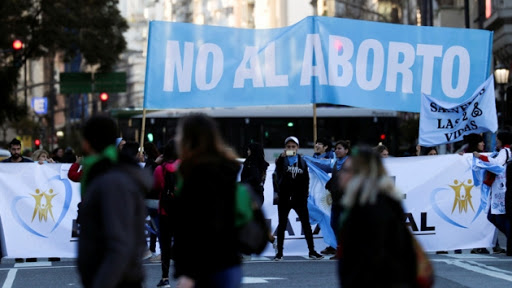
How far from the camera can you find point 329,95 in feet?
49.0

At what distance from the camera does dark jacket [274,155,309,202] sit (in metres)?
14.2

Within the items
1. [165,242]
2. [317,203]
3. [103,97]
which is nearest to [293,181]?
[317,203]

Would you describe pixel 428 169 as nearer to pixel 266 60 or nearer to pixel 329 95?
pixel 329 95

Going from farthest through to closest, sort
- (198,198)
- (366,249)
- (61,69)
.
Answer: (61,69) → (198,198) → (366,249)

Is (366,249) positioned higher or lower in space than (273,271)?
higher

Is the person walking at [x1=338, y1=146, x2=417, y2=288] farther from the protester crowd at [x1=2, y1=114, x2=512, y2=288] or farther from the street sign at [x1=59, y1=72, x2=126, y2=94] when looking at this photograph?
the street sign at [x1=59, y1=72, x2=126, y2=94]

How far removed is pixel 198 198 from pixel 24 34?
37.6m

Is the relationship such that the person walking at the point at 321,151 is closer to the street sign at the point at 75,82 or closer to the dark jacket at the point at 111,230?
the dark jacket at the point at 111,230

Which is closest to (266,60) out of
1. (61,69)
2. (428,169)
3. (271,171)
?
(271,171)

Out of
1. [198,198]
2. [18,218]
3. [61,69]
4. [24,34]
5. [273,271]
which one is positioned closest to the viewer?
[198,198]

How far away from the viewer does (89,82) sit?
43.8 m

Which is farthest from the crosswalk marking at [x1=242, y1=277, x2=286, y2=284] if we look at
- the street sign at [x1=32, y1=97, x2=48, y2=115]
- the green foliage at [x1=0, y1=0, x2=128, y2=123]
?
the street sign at [x1=32, y1=97, x2=48, y2=115]

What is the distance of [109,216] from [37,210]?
9.99 meters

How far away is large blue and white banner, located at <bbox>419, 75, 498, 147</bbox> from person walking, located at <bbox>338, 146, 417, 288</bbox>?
9.48 meters
